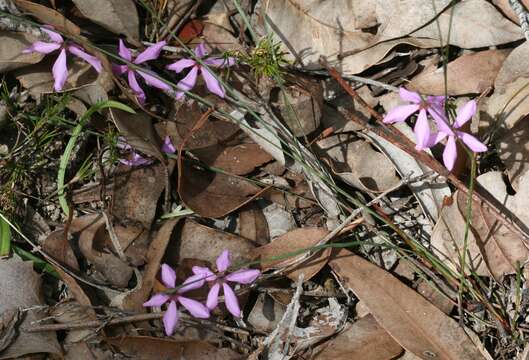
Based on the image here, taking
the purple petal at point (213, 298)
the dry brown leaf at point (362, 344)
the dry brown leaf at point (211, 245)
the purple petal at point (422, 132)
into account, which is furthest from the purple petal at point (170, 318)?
the purple petal at point (422, 132)

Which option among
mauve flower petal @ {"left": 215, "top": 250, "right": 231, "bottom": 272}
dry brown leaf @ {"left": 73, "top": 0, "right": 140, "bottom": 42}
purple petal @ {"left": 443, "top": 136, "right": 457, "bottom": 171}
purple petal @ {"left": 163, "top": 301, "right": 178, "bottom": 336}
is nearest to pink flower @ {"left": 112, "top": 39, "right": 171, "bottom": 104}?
dry brown leaf @ {"left": 73, "top": 0, "right": 140, "bottom": 42}

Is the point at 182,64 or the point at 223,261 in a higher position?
the point at 182,64

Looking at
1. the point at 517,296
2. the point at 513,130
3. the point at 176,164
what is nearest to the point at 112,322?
the point at 176,164

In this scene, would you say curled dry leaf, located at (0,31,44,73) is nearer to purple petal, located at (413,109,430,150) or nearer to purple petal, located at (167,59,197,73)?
purple petal, located at (167,59,197,73)

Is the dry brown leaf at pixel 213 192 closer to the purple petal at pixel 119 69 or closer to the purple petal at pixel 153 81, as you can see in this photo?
the purple petal at pixel 153 81

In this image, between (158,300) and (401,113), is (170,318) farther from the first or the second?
(401,113)

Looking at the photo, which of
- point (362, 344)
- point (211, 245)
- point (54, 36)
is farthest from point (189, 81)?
point (362, 344)
